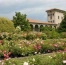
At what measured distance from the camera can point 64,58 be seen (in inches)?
246

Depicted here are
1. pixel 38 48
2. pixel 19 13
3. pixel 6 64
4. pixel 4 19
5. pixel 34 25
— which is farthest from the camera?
pixel 34 25

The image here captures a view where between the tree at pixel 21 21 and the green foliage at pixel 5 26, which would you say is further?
the tree at pixel 21 21

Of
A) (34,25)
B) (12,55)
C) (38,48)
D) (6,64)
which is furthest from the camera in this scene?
(34,25)

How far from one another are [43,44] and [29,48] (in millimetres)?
1229

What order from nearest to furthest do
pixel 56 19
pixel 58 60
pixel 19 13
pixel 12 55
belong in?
pixel 58 60
pixel 12 55
pixel 19 13
pixel 56 19

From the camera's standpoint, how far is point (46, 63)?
583 cm

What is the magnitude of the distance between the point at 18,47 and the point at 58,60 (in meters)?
5.53

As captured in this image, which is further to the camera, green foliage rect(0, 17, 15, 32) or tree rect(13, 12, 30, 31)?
tree rect(13, 12, 30, 31)

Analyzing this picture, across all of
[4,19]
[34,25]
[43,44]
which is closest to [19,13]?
[34,25]

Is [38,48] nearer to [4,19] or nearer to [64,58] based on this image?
[64,58]

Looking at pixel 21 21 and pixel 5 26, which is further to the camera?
pixel 21 21

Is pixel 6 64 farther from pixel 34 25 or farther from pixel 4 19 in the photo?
pixel 34 25

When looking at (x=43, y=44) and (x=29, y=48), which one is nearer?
(x=29, y=48)

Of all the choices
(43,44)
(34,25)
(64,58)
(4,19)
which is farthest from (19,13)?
(64,58)
